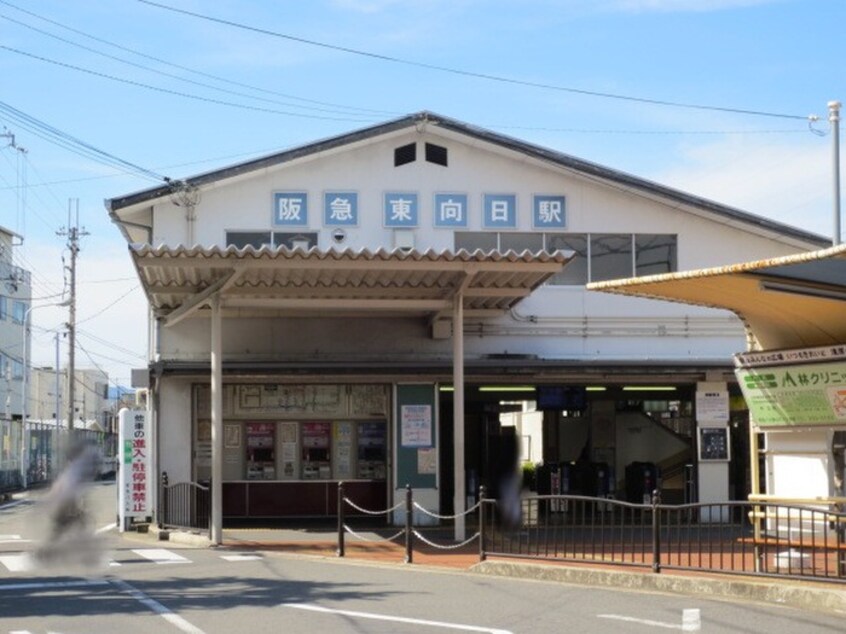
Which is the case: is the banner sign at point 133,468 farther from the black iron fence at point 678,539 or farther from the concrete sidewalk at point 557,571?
the black iron fence at point 678,539

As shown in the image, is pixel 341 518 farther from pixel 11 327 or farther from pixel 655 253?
pixel 11 327

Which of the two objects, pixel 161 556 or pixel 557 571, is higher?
pixel 557 571

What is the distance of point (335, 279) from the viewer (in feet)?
68.0

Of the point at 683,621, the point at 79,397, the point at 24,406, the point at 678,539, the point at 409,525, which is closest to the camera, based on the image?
the point at 683,621

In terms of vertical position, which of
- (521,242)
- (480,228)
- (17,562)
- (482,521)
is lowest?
(17,562)

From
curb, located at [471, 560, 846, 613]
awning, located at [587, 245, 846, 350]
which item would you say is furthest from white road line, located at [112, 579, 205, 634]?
awning, located at [587, 245, 846, 350]

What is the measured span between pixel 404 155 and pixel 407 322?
3.40 meters

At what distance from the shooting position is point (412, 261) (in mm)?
18828

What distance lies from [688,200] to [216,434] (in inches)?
423

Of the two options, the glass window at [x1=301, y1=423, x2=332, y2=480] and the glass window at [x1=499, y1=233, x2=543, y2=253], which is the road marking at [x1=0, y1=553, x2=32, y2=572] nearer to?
the glass window at [x1=301, y1=423, x2=332, y2=480]

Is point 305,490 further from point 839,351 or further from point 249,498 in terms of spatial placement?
point 839,351

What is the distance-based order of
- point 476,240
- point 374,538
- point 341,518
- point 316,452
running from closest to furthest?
point 341,518 < point 374,538 < point 476,240 < point 316,452

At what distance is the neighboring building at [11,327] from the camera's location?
67062 millimetres

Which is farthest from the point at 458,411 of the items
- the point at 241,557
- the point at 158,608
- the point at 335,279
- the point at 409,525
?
the point at 158,608
